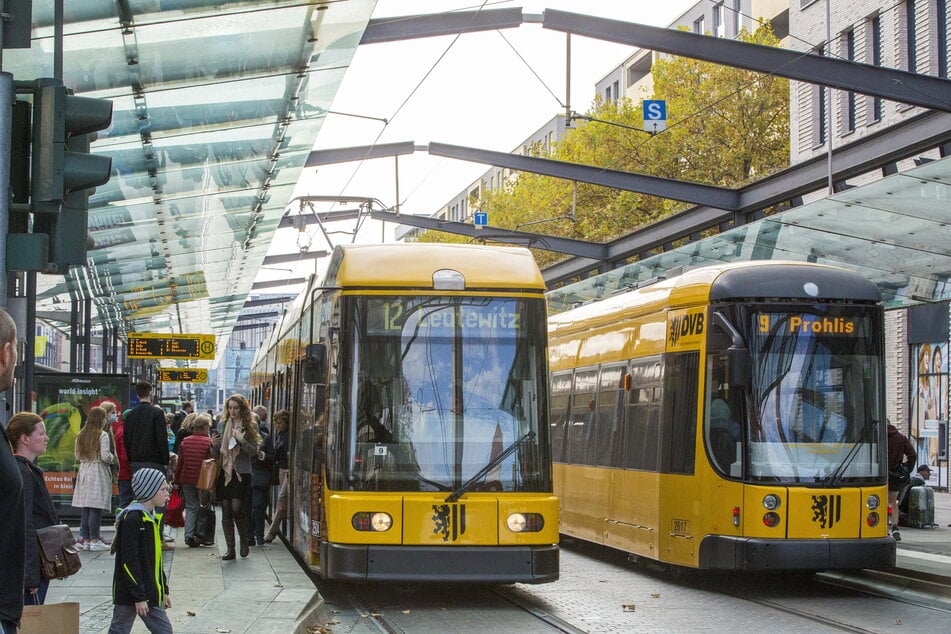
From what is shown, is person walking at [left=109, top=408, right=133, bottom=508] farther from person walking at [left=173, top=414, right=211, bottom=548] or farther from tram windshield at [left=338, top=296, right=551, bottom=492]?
tram windshield at [left=338, top=296, right=551, bottom=492]

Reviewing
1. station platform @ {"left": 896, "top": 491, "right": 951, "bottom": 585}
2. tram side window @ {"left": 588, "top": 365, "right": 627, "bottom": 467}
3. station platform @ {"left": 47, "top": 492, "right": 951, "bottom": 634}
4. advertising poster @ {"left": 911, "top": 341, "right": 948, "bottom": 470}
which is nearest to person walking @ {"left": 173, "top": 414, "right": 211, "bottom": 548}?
station platform @ {"left": 47, "top": 492, "right": 951, "bottom": 634}

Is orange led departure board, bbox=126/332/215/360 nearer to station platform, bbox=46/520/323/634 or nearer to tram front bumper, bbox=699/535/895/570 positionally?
station platform, bbox=46/520/323/634

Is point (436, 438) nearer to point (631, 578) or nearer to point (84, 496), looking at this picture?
point (631, 578)

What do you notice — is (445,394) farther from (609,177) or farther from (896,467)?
(609,177)

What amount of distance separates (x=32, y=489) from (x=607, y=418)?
9.75 meters

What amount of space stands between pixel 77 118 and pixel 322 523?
5854 mm

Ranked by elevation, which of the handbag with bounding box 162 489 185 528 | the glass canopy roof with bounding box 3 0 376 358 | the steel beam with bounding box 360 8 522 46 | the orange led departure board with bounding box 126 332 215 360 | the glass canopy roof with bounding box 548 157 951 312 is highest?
the steel beam with bounding box 360 8 522 46

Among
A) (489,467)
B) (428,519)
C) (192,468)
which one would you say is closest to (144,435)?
(192,468)

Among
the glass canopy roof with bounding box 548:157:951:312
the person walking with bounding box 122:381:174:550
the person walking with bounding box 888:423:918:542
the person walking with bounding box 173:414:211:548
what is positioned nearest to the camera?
the person walking with bounding box 122:381:174:550

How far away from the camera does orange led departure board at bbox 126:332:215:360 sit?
29266mm

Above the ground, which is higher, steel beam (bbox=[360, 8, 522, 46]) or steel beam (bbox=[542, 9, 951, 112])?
steel beam (bbox=[360, 8, 522, 46])

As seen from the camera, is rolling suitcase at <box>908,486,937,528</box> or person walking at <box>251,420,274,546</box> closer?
person walking at <box>251,420,274,546</box>

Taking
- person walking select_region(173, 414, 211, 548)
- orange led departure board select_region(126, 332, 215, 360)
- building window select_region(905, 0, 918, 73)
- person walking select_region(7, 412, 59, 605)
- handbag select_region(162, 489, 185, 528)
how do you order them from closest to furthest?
person walking select_region(7, 412, 59, 605), person walking select_region(173, 414, 211, 548), handbag select_region(162, 489, 185, 528), orange led departure board select_region(126, 332, 215, 360), building window select_region(905, 0, 918, 73)

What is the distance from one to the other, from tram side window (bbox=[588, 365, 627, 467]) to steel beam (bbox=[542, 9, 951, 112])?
4.33m
